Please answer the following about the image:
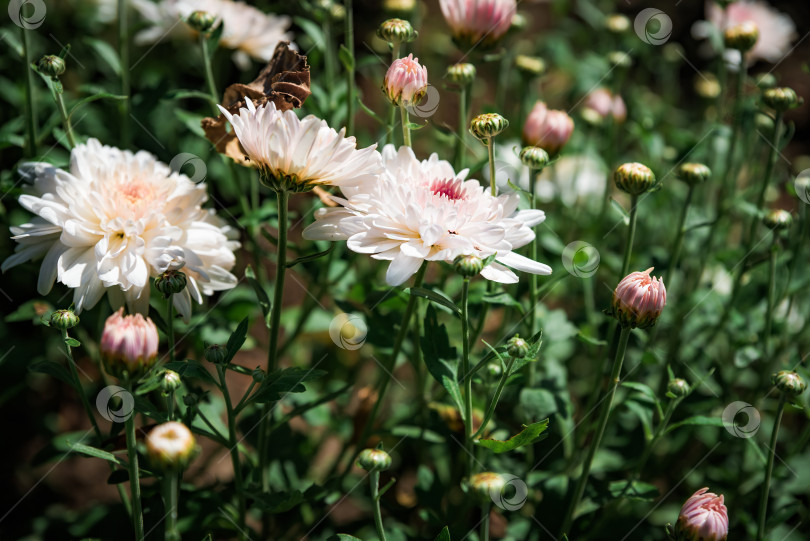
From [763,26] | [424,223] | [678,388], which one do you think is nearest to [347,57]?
[424,223]

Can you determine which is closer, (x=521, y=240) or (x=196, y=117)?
(x=521, y=240)

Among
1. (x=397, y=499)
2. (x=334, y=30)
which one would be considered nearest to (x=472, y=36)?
(x=334, y=30)

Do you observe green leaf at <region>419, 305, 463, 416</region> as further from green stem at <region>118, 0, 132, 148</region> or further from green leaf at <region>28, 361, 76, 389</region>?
green stem at <region>118, 0, 132, 148</region>

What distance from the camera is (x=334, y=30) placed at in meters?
2.34

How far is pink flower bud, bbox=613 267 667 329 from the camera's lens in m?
1.36

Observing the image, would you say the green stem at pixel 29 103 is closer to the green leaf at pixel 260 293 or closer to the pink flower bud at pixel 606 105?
the green leaf at pixel 260 293

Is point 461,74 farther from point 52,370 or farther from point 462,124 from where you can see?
point 52,370

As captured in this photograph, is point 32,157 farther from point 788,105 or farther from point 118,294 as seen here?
point 788,105

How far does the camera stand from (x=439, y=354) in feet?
5.16

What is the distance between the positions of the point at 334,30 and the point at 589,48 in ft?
6.36

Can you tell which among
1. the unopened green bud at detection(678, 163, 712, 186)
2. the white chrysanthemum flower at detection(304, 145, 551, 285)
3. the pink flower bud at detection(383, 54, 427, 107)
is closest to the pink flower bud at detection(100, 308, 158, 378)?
the white chrysanthemum flower at detection(304, 145, 551, 285)

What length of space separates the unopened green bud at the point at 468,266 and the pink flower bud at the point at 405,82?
15.0 inches

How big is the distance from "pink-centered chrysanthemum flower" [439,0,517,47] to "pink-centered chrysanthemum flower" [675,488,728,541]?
1.22m

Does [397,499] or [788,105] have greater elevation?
[788,105]
